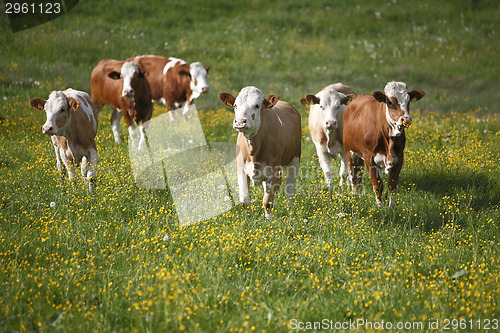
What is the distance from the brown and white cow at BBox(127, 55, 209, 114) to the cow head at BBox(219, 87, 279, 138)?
21.9ft

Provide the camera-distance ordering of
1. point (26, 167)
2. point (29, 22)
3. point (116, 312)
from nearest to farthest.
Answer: point (116, 312), point (26, 167), point (29, 22)

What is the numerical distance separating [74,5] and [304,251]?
22.0 m

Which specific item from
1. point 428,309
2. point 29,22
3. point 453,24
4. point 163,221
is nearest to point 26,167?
point 163,221

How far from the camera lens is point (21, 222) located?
5742mm

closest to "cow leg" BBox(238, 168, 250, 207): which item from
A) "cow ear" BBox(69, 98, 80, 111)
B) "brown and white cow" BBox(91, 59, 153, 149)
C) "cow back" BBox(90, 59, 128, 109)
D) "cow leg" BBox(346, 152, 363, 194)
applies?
"cow leg" BBox(346, 152, 363, 194)

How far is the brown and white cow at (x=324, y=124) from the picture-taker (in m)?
7.88

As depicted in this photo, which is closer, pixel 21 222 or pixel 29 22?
pixel 21 222

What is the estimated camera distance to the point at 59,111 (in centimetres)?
683

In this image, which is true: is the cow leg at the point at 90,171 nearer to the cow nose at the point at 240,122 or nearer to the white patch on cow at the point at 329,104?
the cow nose at the point at 240,122

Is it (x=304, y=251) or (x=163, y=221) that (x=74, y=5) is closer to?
(x=163, y=221)

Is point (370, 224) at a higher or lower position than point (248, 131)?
lower

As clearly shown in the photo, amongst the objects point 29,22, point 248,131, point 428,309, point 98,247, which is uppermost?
point 248,131

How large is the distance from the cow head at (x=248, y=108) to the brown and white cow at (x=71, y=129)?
2575 mm

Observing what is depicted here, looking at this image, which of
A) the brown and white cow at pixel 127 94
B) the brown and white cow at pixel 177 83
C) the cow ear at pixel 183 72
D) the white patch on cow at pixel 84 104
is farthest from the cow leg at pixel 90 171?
the cow ear at pixel 183 72
